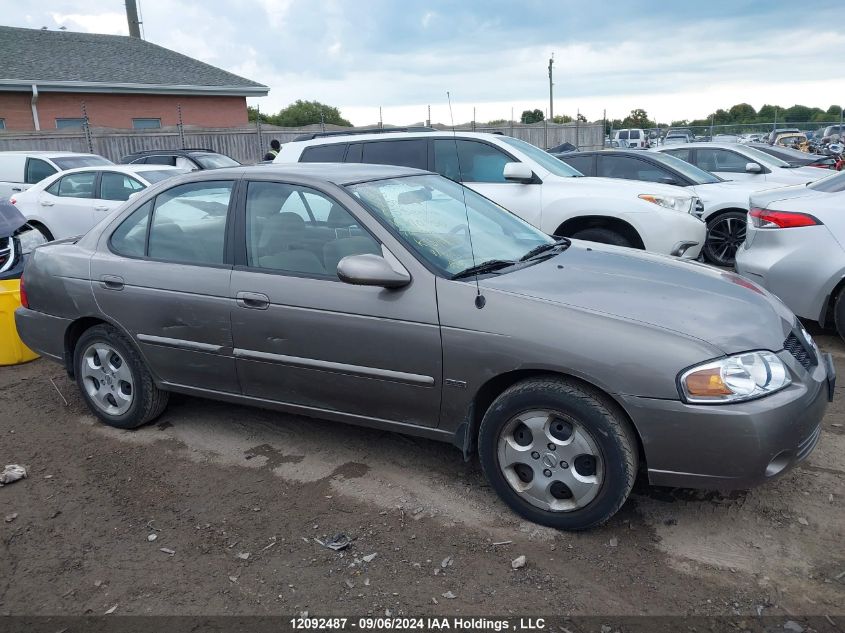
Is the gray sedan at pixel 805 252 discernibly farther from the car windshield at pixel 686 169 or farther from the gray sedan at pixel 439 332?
the car windshield at pixel 686 169

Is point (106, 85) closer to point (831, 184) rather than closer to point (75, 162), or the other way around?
point (75, 162)

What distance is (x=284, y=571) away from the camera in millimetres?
3111

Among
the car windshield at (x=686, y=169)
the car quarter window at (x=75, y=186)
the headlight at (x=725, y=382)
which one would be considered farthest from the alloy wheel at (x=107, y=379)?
the car windshield at (x=686, y=169)

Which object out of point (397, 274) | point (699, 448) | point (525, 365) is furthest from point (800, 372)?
point (397, 274)

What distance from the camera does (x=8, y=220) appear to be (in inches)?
285

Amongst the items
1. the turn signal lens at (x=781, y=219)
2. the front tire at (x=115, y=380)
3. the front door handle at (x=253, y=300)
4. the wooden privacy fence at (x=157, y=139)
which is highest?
the wooden privacy fence at (x=157, y=139)

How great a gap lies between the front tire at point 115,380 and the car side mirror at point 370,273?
5.84ft

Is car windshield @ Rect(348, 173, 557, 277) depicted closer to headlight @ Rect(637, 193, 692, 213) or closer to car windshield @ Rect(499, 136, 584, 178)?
headlight @ Rect(637, 193, 692, 213)

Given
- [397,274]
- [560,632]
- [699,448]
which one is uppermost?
[397,274]

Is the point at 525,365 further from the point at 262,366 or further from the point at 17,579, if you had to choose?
the point at 17,579

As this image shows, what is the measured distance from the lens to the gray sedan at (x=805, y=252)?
223 inches

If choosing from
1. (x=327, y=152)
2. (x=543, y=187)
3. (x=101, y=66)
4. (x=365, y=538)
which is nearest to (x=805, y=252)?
(x=543, y=187)

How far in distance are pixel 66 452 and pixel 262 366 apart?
58.1 inches

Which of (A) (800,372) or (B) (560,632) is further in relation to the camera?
(A) (800,372)
